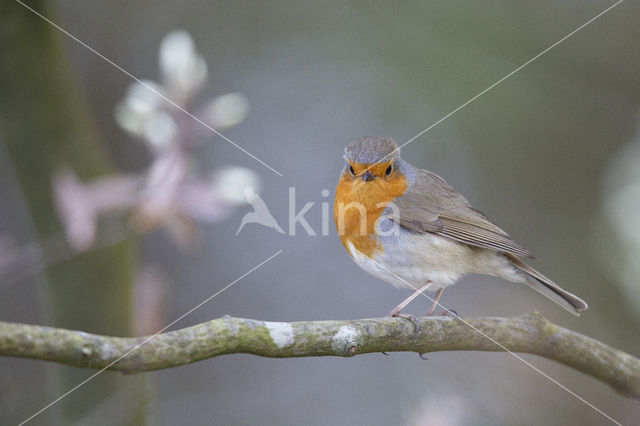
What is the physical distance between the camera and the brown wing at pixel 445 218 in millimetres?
3359

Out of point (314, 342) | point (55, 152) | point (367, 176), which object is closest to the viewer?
point (314, 342)

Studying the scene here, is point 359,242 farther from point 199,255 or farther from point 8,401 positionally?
point 199,255

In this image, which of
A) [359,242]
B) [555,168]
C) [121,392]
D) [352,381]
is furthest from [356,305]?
[121,392]

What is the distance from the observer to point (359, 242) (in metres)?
3.23

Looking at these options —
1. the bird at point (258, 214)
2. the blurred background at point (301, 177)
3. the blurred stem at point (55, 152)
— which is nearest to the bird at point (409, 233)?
the bird at point (258, 214)

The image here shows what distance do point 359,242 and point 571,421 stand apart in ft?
6.19

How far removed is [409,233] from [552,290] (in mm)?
803

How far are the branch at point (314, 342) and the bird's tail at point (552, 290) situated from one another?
1.80 feet

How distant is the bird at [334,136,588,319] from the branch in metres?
0.44

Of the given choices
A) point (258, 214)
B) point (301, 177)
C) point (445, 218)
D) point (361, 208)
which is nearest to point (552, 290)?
point (445, 218)

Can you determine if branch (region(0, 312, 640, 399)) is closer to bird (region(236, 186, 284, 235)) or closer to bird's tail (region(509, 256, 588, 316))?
bird's tail (region(509, 256, 588, 316))

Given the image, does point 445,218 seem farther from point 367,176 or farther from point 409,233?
point 367,176

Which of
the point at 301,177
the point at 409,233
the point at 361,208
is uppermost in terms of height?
the point at 301,177

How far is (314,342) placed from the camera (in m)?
2.09
